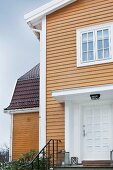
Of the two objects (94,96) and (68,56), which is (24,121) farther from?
(94,96)

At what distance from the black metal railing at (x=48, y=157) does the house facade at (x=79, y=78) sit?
0.25m

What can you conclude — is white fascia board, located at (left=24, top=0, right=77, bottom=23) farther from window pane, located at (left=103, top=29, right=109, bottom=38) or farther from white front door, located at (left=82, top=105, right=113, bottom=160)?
white front door, located at (left=82, top=105, right=113, bottom=160)

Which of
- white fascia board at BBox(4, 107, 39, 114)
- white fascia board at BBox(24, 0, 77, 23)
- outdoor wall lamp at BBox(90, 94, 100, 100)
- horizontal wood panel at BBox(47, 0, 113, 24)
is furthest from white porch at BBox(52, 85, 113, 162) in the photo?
white fascia board at BBox(4, 107, 39, 114)

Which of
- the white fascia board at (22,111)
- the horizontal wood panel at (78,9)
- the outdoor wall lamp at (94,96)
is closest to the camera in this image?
the outdoor wall lamp at (94,96)

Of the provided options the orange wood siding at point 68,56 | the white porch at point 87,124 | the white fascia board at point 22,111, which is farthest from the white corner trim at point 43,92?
the white fascia board at point 22,111

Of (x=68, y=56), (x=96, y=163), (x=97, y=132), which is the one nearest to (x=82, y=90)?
(x=97, y=132)

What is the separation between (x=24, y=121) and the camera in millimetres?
18781

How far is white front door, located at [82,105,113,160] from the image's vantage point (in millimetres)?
13688

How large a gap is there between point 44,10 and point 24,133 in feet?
20.1

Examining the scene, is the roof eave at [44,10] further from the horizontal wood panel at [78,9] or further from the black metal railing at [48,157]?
the black metal railing at [48,157]

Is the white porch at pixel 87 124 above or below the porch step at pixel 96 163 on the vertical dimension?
above

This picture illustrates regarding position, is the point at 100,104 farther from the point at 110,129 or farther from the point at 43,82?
the point at 43,82

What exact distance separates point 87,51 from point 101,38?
653 mm

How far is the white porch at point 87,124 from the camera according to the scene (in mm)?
13656
